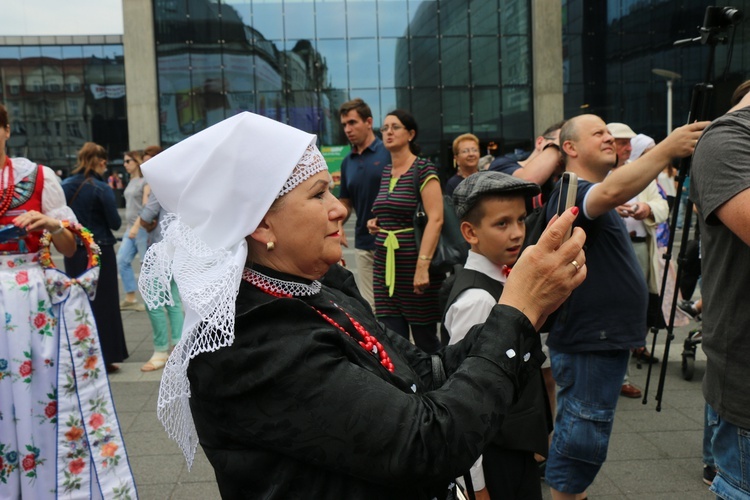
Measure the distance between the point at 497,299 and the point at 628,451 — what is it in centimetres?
Answer: 221

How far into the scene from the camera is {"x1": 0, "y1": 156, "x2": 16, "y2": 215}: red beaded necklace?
3.38 metres

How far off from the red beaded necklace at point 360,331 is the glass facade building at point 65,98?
113 ft

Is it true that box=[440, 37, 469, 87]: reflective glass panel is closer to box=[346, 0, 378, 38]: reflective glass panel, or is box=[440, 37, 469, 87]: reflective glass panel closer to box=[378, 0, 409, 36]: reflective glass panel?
box=[378, 0, 409, 36]: reflective glass panel

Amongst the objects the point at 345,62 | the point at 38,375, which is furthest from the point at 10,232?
the point at 345,62

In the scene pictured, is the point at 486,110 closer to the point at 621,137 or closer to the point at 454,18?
the point at 454,18

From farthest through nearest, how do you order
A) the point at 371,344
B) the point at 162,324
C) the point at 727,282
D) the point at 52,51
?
the point at 52,51
the point at 162,324
the point at 727,282
the point at 371,344

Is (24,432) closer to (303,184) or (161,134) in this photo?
(303,184)

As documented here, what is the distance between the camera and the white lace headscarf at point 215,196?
4.56 ft

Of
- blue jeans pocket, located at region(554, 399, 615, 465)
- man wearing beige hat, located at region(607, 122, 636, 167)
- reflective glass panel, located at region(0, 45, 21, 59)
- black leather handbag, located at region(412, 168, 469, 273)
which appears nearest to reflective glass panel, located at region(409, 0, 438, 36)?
reflective glass panel, located at region(0, 45, 21, 59)

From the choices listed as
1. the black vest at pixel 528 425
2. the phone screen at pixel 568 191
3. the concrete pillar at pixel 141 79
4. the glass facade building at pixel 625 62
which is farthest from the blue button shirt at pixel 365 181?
the glass facade building at pixel 625 62

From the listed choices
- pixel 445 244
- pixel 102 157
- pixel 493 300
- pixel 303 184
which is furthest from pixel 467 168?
pixel 303 184

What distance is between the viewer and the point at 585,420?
117 inches

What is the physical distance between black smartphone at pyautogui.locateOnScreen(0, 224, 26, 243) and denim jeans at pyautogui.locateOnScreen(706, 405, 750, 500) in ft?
10.4

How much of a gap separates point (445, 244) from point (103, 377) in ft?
7.96
